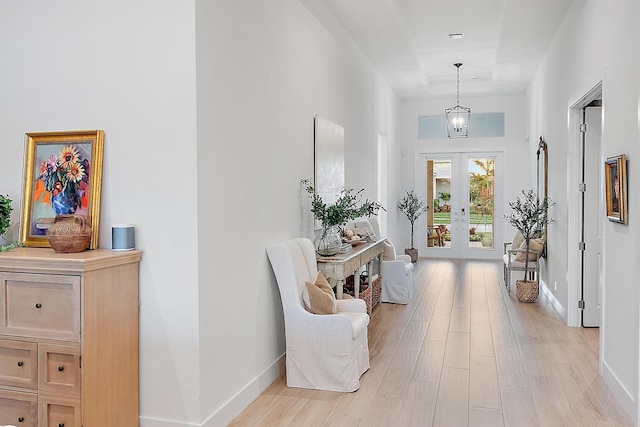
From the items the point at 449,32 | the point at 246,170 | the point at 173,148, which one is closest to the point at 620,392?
the point at 246,170

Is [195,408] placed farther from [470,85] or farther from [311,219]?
[470,85]

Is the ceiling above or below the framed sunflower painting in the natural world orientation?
above

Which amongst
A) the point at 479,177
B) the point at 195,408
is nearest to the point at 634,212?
the point at 195,408

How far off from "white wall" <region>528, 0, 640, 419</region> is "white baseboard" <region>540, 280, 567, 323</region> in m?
0.09

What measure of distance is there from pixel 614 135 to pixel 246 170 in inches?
103

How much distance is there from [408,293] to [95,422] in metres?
4.46

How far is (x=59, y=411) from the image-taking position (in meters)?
Answer: 2.69

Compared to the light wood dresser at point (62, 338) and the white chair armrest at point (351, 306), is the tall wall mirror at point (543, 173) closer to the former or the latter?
the white chair armrest at point (351, 306)

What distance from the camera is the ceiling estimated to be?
5453 millimetres

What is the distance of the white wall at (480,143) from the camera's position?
10391 millimetres

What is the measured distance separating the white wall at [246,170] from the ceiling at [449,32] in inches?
41.5

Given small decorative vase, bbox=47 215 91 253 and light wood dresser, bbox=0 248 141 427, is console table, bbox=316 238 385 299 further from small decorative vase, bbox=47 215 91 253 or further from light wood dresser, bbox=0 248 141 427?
small decorative vase, bbox=47 215 91 253

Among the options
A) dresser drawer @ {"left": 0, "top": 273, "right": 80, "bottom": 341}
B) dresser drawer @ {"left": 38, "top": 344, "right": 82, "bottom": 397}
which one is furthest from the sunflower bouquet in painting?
dresser drawer @ {"left": 38, "top": 344, "right": 82, "bottom": 397}

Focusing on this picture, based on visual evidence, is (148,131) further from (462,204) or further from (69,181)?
(462,204)
